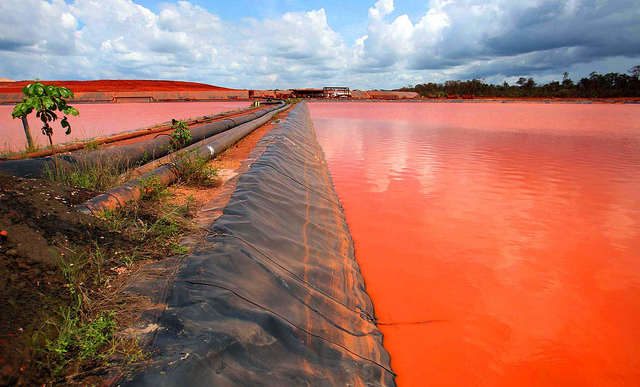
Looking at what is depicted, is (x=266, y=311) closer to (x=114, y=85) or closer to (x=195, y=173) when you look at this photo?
(x=195, y=173)

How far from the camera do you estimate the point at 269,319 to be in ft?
6.10

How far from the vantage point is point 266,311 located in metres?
1.93

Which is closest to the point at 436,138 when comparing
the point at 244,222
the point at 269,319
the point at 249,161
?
the point at 249,161

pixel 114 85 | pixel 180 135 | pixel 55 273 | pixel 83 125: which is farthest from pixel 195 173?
pixel 114 85

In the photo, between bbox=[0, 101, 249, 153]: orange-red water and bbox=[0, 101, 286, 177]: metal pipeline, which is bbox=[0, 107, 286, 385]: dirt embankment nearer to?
bbox=[0, 101, 286, 177]: metal pipeline

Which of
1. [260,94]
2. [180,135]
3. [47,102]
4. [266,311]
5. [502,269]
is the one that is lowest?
[502,269]

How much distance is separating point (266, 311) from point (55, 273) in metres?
1.15

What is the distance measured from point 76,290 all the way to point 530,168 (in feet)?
27.8

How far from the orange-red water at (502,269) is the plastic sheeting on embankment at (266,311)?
350 mm

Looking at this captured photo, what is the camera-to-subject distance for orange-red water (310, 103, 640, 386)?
7.75 feet

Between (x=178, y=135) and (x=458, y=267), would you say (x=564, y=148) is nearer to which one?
(x=458, y=267)

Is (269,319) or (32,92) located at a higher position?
(32,92)

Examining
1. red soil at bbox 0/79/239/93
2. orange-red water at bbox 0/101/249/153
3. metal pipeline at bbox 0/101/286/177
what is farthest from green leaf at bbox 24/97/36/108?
red soil at bbox 0/79/239/93

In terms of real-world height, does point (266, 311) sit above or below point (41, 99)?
below
